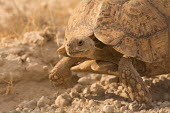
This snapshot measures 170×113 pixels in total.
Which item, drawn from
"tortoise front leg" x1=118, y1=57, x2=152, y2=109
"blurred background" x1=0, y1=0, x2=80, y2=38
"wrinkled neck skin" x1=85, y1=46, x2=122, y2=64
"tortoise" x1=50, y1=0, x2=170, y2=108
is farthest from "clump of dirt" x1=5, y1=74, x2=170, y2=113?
"blurred background" x1=0, y1=0, x2=80, y2=38

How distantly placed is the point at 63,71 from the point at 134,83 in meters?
1.13

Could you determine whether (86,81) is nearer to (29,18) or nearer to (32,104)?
(32,104)

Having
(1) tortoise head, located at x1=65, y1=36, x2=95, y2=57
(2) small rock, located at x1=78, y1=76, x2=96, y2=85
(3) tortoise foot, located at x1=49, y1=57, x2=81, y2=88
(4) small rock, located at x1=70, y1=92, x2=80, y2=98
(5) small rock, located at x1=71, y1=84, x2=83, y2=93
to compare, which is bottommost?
(4) small rock, located at x1=70, y1=92, x2=80, y2=98

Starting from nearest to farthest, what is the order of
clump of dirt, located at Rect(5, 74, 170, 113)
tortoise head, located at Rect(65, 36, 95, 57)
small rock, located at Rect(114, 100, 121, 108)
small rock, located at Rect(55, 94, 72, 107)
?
tortoise head, located at Rect(65, 36, 95, 57)
clump of dirt, located at Rect(5, 74, 170, 113)
small rock, located at Rect(114, 100, 121, 108)
small rock, located at Rect(55, 94, 72, 107)

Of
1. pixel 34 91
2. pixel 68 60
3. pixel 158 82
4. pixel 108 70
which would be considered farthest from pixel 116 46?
pixel 34 91

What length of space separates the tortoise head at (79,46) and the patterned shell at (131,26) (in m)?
0.15

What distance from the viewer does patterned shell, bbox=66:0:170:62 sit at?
3.51 metres

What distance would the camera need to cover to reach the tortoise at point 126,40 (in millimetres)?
3492

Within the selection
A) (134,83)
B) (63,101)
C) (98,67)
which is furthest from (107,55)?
(63,101)

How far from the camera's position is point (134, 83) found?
3.50 m

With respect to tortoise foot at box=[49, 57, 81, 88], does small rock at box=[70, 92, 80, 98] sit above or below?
below

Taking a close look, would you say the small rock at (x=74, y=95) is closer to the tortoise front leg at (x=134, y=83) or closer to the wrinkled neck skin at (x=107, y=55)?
the wrinkled neck skin at (x=107, y=55)

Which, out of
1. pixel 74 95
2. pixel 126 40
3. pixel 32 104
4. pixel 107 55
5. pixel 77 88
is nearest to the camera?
pixel 126 40

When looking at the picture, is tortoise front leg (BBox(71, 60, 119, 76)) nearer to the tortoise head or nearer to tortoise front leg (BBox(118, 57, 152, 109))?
tortoise front leg (BBox(118, 57, 152, 109))
